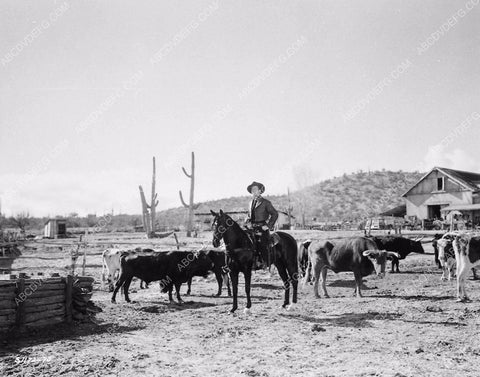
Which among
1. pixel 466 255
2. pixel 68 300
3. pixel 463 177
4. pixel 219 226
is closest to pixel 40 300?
pixel 68 300

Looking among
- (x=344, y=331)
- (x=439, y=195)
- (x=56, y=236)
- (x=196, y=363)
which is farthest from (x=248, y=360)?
(x=56, y=236)

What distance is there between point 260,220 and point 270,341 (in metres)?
3.68

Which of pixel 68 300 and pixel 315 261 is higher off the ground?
pixel 315 261

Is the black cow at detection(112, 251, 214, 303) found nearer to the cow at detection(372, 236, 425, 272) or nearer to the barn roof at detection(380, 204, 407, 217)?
the cow at detection(372, 236, 425, 272)

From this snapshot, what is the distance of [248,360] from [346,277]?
11235 mm

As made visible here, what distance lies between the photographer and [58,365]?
259 inches

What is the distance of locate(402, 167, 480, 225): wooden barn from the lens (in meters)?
41.1

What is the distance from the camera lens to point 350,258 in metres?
12.8

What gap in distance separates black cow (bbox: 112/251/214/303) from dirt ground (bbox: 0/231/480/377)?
3.67 ft

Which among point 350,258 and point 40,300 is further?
point 350,258

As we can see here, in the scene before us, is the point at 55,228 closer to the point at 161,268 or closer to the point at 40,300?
the point at 161,268

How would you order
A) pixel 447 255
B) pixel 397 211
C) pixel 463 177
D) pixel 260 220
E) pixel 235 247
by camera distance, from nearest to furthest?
1. pixel 235 247
2. pixel 260 220
3. pixel 447 255
4. pixel 463 177
5. pixel 397 211

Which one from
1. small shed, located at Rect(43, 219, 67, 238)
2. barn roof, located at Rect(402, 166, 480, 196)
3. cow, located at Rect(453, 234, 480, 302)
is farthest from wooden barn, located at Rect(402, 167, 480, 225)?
small shed, located at Rect(43, 219, 67, 238)

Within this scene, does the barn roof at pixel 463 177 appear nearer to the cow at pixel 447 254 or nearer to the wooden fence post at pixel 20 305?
the cow at pixel 447 254
